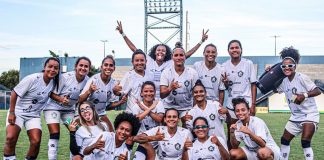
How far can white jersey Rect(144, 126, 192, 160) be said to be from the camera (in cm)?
588

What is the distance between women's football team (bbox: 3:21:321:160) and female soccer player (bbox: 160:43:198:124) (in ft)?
0.05

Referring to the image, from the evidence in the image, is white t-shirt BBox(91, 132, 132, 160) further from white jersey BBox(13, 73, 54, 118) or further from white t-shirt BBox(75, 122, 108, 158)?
white jersey BBox(13, 73, 54, 118)

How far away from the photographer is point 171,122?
579 cm

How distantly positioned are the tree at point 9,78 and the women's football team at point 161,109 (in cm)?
5574

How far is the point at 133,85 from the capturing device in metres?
6.58

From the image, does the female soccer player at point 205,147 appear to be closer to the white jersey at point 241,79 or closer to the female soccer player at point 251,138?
the female soccer player at point 251,138

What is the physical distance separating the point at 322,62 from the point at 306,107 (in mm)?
36316

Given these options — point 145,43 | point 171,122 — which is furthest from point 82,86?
point 145,43

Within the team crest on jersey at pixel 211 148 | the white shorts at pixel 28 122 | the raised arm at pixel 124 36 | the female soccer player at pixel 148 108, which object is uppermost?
the raised arm at pixel 124 36

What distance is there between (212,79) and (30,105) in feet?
8.74

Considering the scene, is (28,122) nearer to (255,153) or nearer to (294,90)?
(255,153)

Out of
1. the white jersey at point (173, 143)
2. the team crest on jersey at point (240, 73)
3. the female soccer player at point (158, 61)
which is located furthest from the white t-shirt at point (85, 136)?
the team crest on jersey at point (240, 73)

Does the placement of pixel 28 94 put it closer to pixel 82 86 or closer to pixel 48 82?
pixel 48 82

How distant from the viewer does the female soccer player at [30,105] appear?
6066mm
